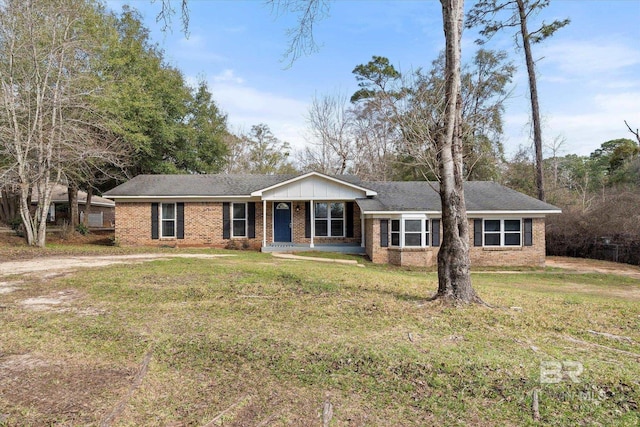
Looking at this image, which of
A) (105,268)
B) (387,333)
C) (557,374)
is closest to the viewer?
(557,374)

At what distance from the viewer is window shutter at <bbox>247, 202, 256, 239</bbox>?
17797 mm

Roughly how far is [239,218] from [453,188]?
13172 millimetres

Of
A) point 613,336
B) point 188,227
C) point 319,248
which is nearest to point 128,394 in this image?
point 613,336

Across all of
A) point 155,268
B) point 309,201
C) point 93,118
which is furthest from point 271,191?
point 93,118

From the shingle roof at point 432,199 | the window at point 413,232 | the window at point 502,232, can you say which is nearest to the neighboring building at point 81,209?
the shingle roof at point 432,199

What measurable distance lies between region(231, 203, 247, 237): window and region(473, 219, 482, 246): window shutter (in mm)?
10128

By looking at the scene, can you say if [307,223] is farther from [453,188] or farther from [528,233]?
[453,188]

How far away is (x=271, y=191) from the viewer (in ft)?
55.8

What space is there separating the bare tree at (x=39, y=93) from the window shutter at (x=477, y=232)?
15.7 m

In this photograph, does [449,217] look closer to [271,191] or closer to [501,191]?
[271,191]

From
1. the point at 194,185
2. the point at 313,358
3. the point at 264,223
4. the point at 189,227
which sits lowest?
the point at 313,358

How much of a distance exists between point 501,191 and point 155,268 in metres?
15.3

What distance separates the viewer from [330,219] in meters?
18.1

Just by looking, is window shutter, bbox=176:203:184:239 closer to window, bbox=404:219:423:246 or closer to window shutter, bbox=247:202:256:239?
window shutter, bbox=247:202:256:239
